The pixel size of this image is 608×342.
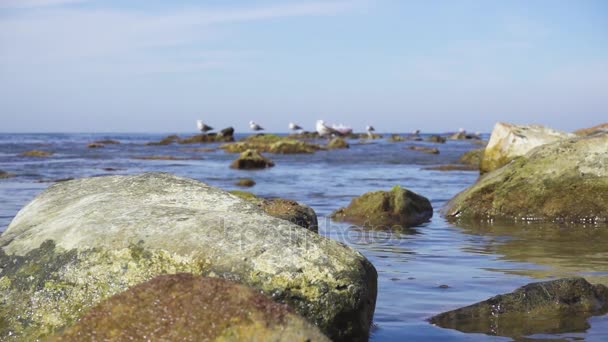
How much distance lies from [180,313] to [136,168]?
2121 centimetres

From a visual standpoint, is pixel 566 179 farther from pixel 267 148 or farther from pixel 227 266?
pixel 267 148

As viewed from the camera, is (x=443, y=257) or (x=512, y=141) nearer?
(x=443, y=257)

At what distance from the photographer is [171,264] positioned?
416cm

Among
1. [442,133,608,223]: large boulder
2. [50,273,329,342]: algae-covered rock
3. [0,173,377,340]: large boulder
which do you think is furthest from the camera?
[442,133,608,223]: large boulder

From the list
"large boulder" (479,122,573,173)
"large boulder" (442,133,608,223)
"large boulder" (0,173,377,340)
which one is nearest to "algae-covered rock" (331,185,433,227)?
"large boulder" (442,133,608,223)

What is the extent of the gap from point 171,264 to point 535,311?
2563 mm

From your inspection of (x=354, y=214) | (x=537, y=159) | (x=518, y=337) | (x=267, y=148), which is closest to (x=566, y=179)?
(x=537, y=159)

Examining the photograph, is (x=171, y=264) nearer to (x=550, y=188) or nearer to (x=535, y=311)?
(x=535, y=311)

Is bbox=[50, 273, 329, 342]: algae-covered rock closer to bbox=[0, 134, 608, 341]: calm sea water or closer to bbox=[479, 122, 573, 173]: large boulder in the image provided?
bbox=[0, 134, 608, 341]: calm sea water

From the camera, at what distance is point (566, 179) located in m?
10.8

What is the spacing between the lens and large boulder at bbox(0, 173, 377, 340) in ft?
13.4

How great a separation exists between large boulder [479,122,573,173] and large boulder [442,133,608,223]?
3916 mm

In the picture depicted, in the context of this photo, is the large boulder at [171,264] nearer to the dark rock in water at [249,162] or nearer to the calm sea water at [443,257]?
the calm sea water at [443,257]

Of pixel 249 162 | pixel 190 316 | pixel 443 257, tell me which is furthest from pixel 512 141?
pixel 190 316
